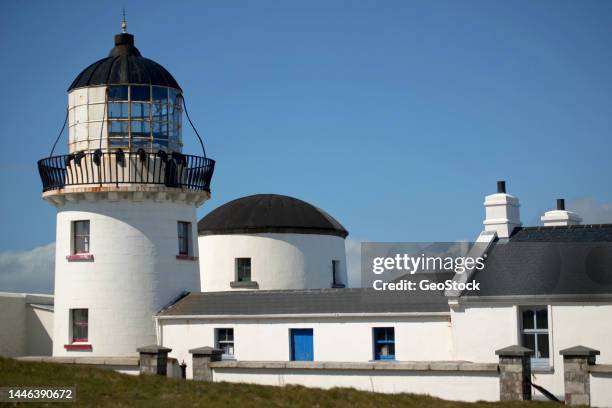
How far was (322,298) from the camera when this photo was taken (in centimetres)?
3459

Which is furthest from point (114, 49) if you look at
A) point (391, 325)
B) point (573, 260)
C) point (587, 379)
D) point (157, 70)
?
point (587, 379)

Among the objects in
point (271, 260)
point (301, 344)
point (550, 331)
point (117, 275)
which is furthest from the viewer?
point (271, 260)

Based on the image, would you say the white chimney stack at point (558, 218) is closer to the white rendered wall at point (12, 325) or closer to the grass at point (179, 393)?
the grass at point (179, 393)

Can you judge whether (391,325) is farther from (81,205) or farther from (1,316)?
(1,316)

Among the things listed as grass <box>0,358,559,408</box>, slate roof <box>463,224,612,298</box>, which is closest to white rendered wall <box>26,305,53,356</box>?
grass <box>0,358,559,408</box>

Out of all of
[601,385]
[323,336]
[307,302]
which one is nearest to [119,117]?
[307,302]

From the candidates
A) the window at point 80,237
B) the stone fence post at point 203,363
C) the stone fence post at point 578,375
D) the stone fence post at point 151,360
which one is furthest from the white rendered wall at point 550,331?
the window at point 80,237

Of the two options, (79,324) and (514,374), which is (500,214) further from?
(79,324)

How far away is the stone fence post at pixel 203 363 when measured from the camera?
28.3m

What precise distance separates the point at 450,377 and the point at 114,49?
17657mm

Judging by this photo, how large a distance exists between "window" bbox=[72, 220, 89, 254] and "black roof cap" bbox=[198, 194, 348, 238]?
951cm

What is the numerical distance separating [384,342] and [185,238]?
27.6 feet

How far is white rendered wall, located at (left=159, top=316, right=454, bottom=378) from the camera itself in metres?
32.1

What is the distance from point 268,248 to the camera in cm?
4359
